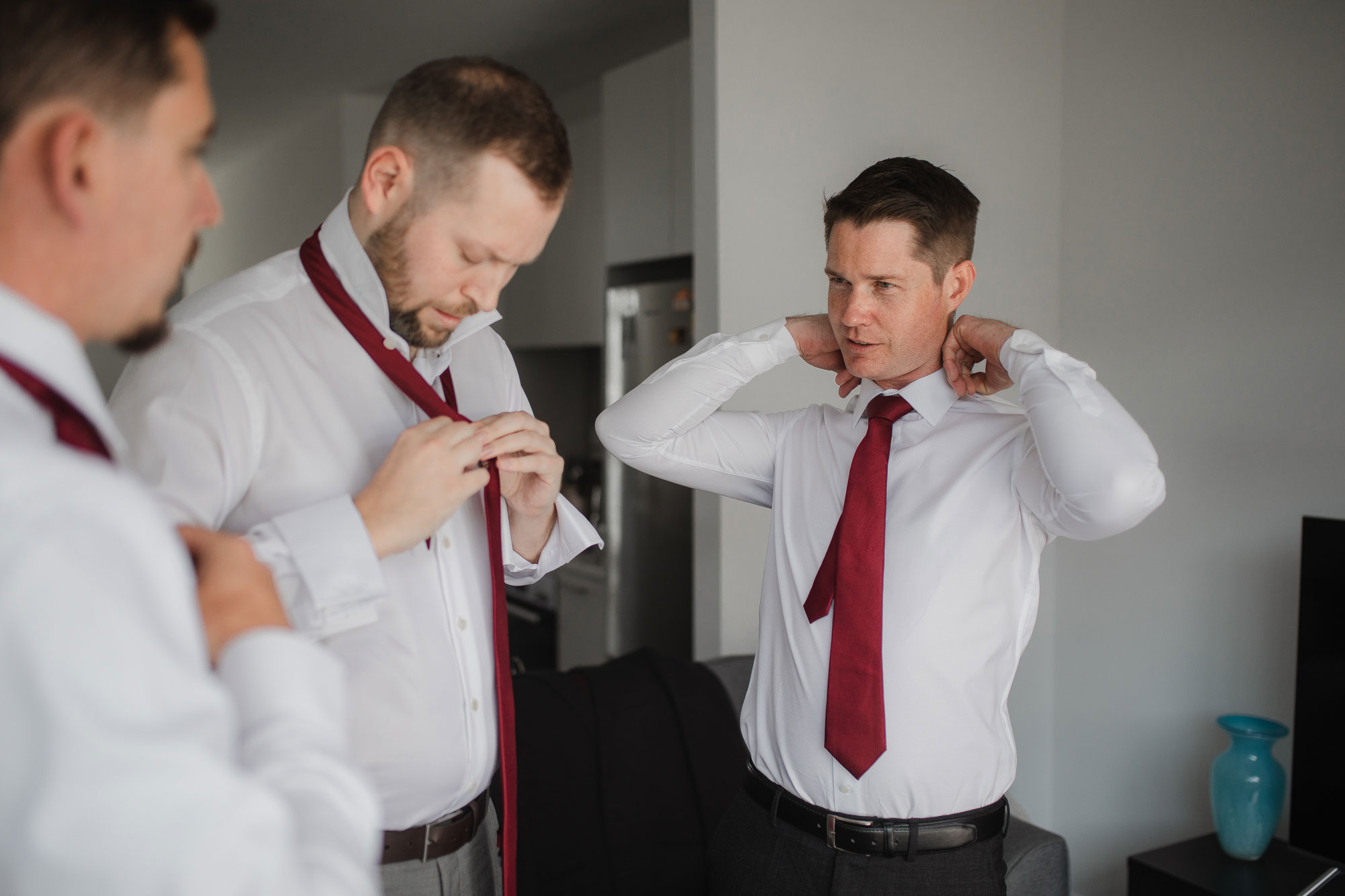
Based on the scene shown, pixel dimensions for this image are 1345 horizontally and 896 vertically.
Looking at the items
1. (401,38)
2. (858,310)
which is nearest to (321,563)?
(858,310)

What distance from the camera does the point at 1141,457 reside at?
4.78ft

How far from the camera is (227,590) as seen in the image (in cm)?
69

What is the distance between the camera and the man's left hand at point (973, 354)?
5.44ft

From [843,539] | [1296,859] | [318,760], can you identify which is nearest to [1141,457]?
[843,539]

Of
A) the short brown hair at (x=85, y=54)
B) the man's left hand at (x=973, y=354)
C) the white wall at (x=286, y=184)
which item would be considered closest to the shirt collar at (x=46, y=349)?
the short brown hair at (x=85, y=54)

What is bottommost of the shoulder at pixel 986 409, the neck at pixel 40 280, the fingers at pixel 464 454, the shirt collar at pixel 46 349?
the fingers at pixel 464 454

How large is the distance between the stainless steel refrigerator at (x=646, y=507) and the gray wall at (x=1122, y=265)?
837 mm

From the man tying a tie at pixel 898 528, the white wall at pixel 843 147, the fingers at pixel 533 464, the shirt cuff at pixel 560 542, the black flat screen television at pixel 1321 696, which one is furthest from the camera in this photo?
the white wall at pixel 843 147

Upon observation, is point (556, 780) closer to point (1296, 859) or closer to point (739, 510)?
point (739, 510)

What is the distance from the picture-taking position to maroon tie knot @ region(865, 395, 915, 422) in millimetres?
1675

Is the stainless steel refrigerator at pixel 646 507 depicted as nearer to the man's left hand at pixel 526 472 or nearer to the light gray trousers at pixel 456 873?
the man's left hand at pixel 526 472

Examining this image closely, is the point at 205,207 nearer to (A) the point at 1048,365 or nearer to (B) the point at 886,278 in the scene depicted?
(B) the point at 886,278

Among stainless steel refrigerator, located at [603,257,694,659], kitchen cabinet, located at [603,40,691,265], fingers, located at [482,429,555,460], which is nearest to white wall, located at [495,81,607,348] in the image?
kitchen cabinet, located at [603,40,691,265]

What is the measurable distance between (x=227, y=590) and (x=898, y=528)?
1158mm
